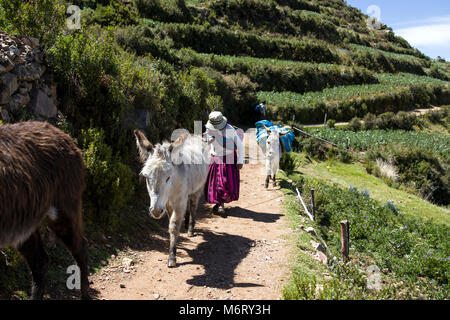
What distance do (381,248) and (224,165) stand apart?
444cm

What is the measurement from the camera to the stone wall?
476 cm

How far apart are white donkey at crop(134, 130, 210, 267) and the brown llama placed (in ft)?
3.24

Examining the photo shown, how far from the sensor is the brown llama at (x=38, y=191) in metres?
3.06

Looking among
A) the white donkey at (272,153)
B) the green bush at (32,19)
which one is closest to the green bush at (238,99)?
the white donkey at (272,153)

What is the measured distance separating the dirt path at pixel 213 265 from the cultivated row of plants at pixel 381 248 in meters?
0.56

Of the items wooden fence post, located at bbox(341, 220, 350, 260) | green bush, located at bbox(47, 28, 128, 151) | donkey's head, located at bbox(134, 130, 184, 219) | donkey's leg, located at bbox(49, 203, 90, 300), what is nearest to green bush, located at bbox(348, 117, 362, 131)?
wooden fence post, located at bbox(341, 220, 350, 260)

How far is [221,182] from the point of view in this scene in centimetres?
787

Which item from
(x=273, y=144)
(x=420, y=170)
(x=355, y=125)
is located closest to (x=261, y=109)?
(x=420, y=170)

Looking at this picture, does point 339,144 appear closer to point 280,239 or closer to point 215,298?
point 280,239

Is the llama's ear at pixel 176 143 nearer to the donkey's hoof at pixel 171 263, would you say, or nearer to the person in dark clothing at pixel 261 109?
the donkey's hoof at pixel 171 263

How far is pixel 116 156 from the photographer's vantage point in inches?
251

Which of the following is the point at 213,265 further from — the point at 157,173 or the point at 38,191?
the point at 38,191
